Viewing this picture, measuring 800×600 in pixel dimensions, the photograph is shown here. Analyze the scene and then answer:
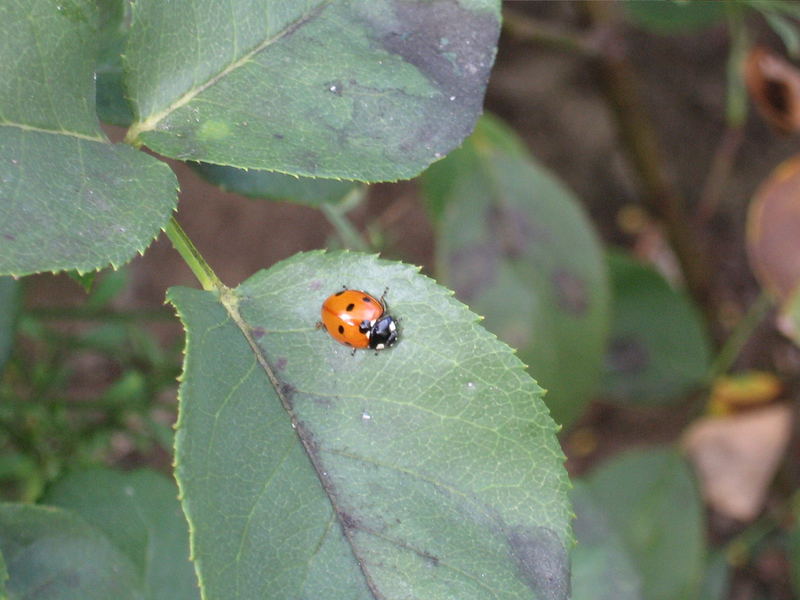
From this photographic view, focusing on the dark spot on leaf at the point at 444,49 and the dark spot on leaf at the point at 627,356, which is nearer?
the dark spot on leaf at the point at 444,49

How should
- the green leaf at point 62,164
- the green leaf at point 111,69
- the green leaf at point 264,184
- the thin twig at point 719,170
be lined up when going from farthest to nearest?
the thin twig at point 719,170
the green leaf at point 264,184
the green leaf at point 111,69
the green leaf at point 62,164

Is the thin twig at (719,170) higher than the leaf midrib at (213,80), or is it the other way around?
the leaf midrib at (213,80)

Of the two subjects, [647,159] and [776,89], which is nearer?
[776,89]

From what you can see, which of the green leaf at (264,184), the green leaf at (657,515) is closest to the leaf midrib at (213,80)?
the green leaf at (264,184)

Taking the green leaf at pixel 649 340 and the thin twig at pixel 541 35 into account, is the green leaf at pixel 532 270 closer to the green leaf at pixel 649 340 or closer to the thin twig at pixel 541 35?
the thin twig at pixel 541 35

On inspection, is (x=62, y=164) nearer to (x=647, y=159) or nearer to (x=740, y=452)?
(x=647, y=159)

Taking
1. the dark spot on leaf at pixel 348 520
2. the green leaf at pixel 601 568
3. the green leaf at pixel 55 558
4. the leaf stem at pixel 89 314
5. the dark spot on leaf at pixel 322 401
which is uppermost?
the dark spot on leaf at pixel 322 401

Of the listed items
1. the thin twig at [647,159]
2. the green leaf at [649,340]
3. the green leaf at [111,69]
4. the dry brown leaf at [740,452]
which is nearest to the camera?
the green leaf at [111,69]

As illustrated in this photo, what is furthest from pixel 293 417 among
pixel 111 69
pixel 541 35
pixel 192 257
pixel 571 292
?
pixel 541 35

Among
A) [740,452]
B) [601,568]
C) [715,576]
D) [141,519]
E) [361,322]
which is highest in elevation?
[361,322]
